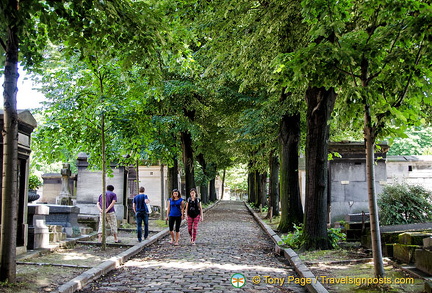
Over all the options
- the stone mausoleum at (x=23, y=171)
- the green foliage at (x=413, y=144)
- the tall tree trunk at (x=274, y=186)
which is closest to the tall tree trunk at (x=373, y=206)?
the stone mausoleum at (x=23, y=171)

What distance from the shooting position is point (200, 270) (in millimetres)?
8633

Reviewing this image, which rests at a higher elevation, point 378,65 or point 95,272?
point 378,65

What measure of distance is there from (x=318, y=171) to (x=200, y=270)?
4483 millimetres

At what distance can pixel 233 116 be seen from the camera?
79.6ft

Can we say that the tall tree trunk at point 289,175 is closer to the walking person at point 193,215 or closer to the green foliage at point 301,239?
the green foliage at point 301,239

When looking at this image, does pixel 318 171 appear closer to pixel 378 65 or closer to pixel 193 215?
pixel 193 215

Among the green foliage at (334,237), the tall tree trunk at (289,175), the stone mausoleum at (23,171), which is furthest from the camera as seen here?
the tall tree trunk at (289,175)

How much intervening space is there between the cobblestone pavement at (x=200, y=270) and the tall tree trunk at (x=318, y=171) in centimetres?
124

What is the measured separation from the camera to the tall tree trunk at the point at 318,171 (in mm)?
11242

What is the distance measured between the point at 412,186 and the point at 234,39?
7.01m

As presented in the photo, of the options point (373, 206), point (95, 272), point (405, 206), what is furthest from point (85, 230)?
point (373, 206)

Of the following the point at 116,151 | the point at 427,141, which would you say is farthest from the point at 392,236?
the point at 427,141

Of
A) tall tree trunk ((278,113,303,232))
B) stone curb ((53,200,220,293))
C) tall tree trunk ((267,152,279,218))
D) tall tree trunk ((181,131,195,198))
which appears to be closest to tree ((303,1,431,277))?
stone curb ((53,200,220,293))

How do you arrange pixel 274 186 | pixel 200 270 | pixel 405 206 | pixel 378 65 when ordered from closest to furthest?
pixel 378 65, pixel 200 270, pixel 405 206, pixel 274 186
